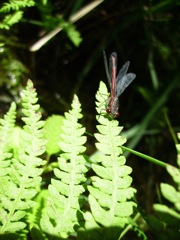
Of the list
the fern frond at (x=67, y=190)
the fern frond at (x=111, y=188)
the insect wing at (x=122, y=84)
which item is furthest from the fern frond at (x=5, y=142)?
the insect wing at (x=122, y=84)

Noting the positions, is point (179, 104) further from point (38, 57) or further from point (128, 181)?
point (128, 181)

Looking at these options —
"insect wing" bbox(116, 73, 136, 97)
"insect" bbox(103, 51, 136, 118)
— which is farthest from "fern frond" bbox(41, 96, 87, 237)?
"insect wing" bbox(116, 73, 136, 97)

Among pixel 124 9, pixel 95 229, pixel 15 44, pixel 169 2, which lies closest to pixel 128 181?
pixel 95 229

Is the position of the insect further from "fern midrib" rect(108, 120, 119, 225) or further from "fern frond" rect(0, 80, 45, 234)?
"fern frond" rect(0, 80, 45, 234)

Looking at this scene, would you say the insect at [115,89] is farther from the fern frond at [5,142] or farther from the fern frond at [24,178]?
the fern frond at [5,142]

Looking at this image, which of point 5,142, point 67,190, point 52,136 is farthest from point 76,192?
point 52,136

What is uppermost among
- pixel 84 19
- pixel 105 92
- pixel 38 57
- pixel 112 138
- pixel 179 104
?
pixel 84 19
